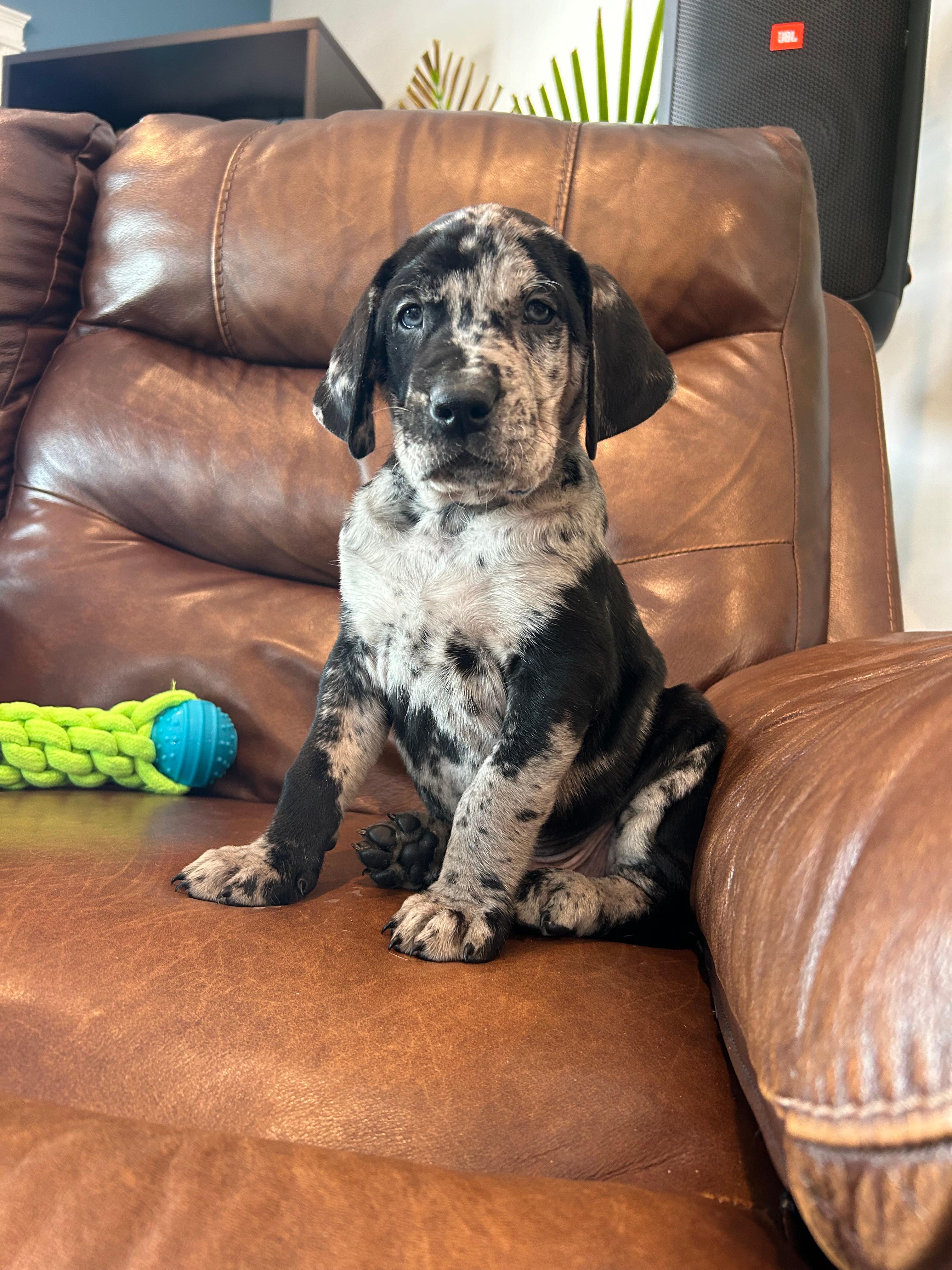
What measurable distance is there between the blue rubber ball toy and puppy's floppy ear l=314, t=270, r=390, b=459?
646 mm

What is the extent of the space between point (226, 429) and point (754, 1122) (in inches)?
74.5

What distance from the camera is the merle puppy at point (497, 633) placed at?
1480mm

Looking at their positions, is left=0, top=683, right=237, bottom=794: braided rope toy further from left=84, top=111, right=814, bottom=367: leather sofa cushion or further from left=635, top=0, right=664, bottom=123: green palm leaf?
left=635, top=0, right=664, bottom=123: green palm leaf

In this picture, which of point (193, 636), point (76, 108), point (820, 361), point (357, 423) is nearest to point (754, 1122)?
point (357, 423)

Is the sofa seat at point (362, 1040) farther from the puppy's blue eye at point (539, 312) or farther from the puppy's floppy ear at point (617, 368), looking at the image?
the puppy's blue eye at point (539, 312)

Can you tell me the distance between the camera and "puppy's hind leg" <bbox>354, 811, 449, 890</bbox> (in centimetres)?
→ 156

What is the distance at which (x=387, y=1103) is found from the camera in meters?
0.92

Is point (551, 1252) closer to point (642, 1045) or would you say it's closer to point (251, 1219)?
point (251, 1219)

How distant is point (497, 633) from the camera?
157 cm

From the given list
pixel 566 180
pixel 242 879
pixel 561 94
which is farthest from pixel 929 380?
pixel 242 879

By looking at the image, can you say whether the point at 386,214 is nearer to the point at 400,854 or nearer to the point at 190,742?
the point at 190,742

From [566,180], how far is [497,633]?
4.15 ft

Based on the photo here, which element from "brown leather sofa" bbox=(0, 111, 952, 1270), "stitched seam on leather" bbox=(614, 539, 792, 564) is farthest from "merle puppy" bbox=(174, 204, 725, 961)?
"stitched seam on leather" bbox=(614, 539, 792, 564)

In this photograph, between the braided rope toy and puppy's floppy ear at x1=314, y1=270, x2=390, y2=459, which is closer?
puppy's floppy ear at x1=314, y1=270, x2=390, y2=459
